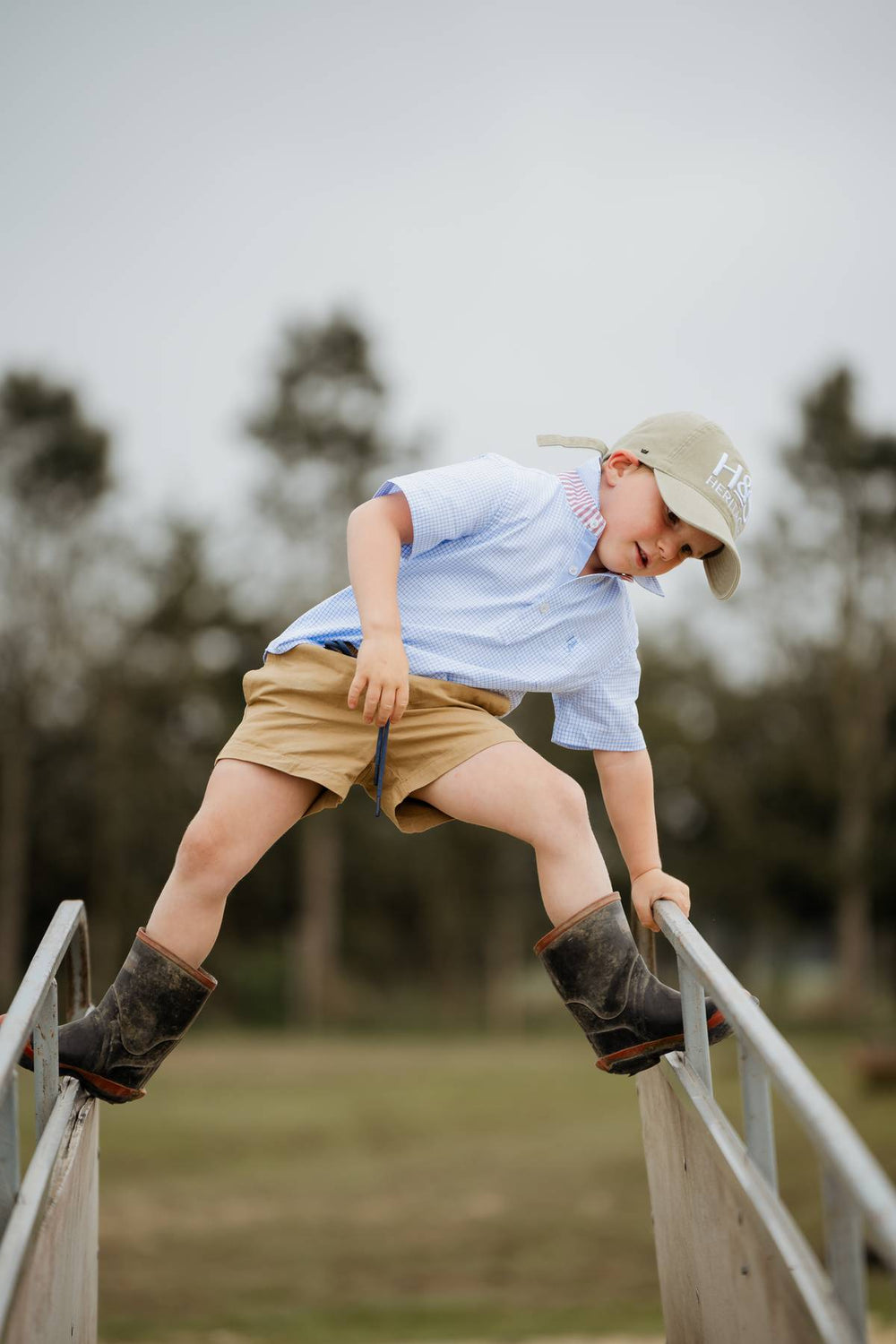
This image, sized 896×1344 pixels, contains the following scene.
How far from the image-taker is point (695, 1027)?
2.19 m

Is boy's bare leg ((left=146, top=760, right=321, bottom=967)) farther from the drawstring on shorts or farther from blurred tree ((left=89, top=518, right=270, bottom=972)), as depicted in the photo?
blurred tree ((left=89, top=518, right=270, bottom=972))

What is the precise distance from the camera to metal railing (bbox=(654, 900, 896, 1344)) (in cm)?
139

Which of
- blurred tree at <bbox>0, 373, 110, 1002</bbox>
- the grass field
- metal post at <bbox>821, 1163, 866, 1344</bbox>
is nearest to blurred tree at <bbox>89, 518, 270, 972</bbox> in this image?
blurred tree at <bbox>0, 373, 110, 1002</bbox>

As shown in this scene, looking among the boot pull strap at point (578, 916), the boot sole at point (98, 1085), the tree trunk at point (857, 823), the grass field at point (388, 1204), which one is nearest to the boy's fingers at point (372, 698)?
the boot pull strap at point (578, 916)

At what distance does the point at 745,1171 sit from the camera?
74.7 inches

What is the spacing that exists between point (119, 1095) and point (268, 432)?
2331 cm

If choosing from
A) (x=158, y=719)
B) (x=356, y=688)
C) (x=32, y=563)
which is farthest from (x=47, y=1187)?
(x=158, y=719)

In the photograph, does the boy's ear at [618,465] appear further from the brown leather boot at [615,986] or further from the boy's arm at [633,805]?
the brown leather boot at [615,986]

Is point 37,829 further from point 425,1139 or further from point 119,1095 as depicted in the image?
point 119,1095

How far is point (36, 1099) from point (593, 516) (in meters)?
1.31

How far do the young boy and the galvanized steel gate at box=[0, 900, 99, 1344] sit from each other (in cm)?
15

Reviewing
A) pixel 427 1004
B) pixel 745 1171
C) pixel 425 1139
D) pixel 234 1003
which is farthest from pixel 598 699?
pixel 427 1004

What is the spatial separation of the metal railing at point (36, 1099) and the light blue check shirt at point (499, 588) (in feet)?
2.15

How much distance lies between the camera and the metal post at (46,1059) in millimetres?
2152
